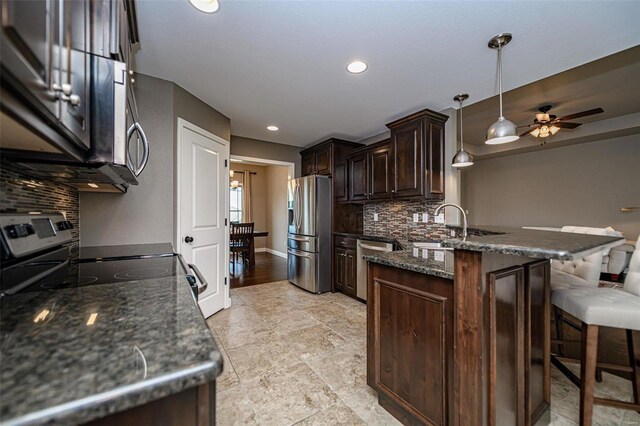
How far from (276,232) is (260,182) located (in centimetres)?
172

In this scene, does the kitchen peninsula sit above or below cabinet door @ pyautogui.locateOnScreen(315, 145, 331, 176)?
below

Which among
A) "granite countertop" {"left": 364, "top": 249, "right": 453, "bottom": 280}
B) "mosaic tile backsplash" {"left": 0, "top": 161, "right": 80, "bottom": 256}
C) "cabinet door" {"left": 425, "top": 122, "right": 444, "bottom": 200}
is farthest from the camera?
"cabinet door" {"left": 425, "top": 122, "right": 444, "bottom": 200}

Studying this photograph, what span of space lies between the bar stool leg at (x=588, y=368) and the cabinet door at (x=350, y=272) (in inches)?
96.0

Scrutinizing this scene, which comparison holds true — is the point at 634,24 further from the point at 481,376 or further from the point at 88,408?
the point at 88,408

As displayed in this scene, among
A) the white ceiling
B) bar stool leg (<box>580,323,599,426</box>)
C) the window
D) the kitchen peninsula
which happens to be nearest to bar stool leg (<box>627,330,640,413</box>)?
bar stool leg (<box>580,323,599,426</box>)

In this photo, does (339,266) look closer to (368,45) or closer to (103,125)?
(368,45)

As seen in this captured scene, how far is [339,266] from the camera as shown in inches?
157

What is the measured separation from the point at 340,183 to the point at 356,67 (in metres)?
2.06

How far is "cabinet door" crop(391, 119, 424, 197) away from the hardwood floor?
9.12 feet

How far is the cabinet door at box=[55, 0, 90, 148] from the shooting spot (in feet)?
1.99

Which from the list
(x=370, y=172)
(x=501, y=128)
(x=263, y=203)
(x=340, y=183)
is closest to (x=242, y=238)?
(x=340, y=183)

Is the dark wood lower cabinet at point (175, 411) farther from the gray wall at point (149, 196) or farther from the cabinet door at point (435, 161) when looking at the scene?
the cabinet door at point (435, 161)

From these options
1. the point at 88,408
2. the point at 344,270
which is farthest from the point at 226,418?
the point at 344,270

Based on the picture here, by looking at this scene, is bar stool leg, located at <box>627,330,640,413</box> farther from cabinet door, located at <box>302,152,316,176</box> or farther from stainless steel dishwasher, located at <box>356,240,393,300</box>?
cabinet door, located at <box>302,152,316,176</box>
